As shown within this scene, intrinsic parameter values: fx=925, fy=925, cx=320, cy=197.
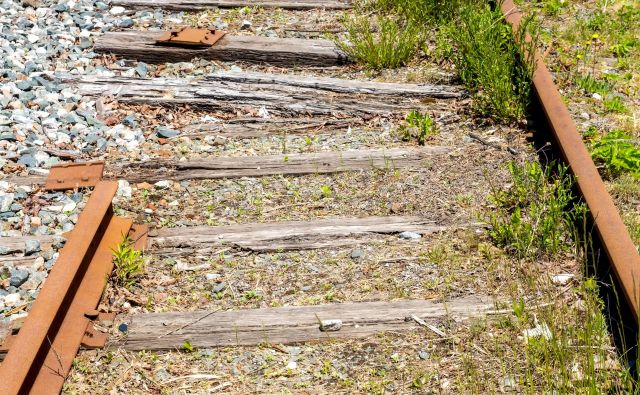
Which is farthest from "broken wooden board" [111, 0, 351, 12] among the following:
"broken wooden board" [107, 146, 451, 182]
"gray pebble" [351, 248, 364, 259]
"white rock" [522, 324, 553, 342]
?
"white rock" [522, 324, 553, 342]

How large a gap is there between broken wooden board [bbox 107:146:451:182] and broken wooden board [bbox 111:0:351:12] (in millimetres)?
2430

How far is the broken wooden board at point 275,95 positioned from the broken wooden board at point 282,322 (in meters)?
2.08

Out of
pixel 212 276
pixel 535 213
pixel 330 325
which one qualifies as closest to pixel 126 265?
pixel 212 276

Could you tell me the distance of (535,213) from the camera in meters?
4.59

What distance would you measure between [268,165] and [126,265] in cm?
127

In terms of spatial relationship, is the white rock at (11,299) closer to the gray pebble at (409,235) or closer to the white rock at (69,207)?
the white rock at (69,207)

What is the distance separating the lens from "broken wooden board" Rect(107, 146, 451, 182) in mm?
5270

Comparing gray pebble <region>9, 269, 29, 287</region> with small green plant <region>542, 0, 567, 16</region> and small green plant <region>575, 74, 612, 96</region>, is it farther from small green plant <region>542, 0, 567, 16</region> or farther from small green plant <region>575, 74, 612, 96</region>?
small green plant <region>542, 0, 567, 16</region>

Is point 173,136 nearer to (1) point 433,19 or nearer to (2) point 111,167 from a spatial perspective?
(2) point 111,167

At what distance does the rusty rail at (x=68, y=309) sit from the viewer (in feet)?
11.7

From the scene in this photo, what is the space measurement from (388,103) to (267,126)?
820 mm

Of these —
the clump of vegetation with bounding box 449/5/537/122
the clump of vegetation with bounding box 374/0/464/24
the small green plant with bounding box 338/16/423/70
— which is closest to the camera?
the clump of vegetation with bounding box 449/5/537/122

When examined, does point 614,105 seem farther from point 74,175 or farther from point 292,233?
point 74,175

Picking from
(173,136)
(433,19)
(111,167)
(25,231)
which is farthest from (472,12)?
(25,231)
